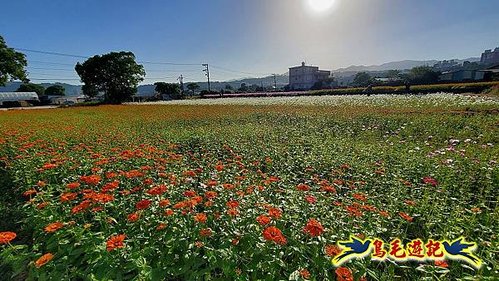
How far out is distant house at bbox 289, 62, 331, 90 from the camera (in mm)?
99375

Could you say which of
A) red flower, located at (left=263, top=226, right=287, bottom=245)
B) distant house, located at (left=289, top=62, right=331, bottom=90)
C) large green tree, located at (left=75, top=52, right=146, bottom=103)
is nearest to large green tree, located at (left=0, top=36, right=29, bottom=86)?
large green tree, located at (left=75, top=52, right=146, bottom=103)

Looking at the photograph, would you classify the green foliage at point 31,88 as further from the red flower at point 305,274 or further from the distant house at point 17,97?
the red flower at point 305,274

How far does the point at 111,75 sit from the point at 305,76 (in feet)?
236

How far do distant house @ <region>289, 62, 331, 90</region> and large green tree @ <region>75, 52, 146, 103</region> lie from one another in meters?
61.5

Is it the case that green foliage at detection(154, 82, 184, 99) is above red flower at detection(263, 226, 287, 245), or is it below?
above

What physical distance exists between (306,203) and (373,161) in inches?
123

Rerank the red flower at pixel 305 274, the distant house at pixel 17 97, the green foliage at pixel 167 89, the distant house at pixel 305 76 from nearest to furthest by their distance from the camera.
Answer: the red flower at pixel 305 274
the distant house at pixel 17 97
the green foliage at pixel 167 89
the distant house at pixel 305 76

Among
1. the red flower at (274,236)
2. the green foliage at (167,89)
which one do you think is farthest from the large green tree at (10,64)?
the red flower at (274,236)

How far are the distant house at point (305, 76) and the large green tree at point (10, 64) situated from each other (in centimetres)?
7956

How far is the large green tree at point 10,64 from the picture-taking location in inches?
1250

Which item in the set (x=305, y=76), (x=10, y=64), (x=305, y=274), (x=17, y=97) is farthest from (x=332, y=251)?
(x=305, y=76)

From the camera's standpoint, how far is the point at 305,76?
102125 millimetres

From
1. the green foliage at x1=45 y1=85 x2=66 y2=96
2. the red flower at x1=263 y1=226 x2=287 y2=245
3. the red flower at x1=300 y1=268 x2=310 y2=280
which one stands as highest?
the green foliage at x1=45 y1=85 x2=66 y2=96

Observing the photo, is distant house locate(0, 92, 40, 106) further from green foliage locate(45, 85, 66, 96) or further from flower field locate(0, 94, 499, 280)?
flower field locate(0, 94, 499, 280)
